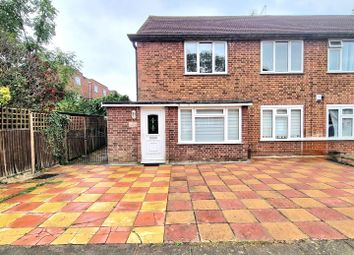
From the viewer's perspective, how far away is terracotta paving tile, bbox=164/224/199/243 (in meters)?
3.08

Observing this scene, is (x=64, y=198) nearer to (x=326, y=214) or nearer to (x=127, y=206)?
(x=127, y=206)

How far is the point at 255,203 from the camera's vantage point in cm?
445

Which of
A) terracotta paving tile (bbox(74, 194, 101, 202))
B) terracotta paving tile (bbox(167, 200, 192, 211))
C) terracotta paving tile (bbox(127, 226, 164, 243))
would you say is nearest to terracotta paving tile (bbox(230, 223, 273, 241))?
terracotta paving tile (bbox(167, 200, 192, 211))

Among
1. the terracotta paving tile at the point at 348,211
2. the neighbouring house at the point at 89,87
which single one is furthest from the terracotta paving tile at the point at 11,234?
the neighbouring house at the point at 89,87

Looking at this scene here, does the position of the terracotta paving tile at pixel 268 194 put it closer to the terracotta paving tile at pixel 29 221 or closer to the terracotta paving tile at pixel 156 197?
the terracotta paving tile at pixel 156 197

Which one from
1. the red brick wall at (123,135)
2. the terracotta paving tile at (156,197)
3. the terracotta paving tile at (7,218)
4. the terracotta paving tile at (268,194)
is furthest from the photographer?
the red brick wall at (123,135)

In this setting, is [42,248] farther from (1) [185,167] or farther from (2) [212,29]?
(2) [212,29]

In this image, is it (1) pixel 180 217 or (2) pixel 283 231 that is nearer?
(2) pixel 283 231

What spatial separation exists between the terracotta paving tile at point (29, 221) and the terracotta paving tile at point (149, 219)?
1766mm

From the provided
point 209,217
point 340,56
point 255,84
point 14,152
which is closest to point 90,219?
point 209,217

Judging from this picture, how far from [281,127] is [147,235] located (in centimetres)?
917

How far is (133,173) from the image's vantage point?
7.36 meters

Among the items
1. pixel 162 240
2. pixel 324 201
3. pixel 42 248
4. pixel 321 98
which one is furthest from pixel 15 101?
pixel 321 98

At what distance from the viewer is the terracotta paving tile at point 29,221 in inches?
142
